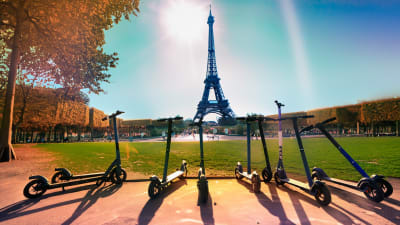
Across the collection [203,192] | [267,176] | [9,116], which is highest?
[9,116]

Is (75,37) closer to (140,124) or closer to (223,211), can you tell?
(223,211)

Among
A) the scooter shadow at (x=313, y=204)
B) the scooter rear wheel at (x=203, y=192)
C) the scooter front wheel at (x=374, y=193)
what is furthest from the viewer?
the scooter rear wheel at (x=203, y=192)

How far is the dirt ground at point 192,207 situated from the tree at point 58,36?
9714 mm

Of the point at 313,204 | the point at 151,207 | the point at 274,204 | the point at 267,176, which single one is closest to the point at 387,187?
the point at 313,204

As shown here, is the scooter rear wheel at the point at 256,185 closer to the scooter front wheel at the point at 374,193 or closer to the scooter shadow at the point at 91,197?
the scooter front wheel at the point at 374,193

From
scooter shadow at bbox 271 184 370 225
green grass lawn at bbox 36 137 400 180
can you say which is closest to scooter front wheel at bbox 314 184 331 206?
scooter shadow at bbox 271 184 370 225

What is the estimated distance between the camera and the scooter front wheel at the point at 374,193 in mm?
3684

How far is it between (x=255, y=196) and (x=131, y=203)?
291 cm

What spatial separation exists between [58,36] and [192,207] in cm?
1462

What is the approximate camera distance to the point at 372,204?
12.1 feet

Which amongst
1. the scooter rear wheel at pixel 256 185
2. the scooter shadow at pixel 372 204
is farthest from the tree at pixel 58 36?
the scooter shadow at pixel 372 204

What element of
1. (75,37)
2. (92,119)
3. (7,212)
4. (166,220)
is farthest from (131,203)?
(92,119)

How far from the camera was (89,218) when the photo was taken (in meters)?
3.23

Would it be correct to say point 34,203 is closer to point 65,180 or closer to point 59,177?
point 59,177
